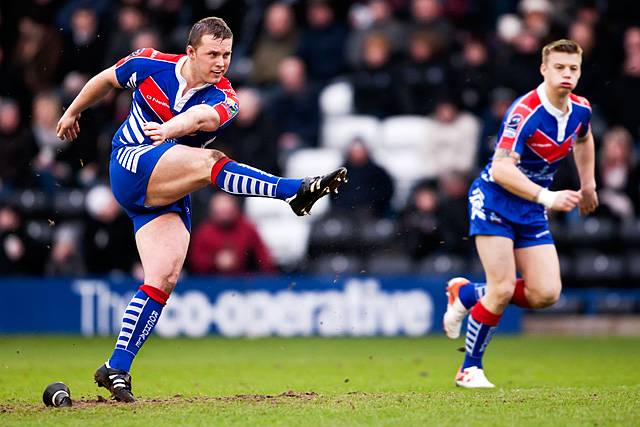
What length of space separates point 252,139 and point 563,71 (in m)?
7.34

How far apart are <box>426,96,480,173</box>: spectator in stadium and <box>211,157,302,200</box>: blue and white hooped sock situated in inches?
310

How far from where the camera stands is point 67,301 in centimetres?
1534

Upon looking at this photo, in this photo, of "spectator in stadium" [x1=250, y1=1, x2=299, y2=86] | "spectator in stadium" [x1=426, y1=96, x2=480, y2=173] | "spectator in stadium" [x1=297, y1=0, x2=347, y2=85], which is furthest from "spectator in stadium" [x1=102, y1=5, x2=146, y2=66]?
"spectator in stadium" [x1=426, y1=96, x2=480, y2=173]

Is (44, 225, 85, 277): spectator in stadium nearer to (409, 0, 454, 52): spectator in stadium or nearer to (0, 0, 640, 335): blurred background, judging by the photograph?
(0, 0, 640, 335): blurred background

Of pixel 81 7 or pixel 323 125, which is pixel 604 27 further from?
pixel 81 7

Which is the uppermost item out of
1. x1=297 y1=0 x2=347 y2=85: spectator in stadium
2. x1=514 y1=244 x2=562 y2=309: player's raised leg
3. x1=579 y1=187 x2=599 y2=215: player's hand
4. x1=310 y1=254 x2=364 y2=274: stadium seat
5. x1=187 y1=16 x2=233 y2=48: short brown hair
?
x1=297 y1=0 x2=347 y2=85: spectator in stadium

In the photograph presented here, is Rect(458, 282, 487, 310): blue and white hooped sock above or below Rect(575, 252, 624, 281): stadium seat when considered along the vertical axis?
above

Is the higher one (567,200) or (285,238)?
(567,200)

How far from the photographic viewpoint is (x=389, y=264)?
615 inches

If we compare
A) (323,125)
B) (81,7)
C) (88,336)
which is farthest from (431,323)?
(81,7)

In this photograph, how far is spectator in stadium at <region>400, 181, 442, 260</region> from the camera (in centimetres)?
1493

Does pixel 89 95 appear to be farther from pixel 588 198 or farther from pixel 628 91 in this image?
pixel 628 91

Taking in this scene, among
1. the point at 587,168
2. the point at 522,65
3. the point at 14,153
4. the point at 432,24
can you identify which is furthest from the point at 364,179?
the point at 587,168

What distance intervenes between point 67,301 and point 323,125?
169 inches
